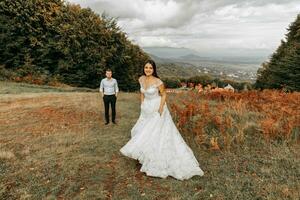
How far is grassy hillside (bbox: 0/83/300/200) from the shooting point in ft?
20.2

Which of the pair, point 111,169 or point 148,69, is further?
point 111,169

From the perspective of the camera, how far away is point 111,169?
757 cm

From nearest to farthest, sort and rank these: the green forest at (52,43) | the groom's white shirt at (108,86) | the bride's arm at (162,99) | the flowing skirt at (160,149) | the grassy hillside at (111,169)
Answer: the grassy hillside at (111,169) < the flowing skirt at (160,149) < the bride's arm at (162,99) < the groom's white shirt at (108,86) < the green forest at (52,43)

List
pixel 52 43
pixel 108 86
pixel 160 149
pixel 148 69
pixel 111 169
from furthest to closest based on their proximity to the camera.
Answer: pixel 52 43, pixel 108 86, pixel 111 169, pixel 148 69, pixel 160 149

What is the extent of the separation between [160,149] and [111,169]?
1.54m

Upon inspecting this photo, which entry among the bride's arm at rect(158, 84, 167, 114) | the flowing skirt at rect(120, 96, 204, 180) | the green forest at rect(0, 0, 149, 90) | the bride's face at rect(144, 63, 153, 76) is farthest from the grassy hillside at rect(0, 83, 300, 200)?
the green forest at rect(0, 0, 149, 90)

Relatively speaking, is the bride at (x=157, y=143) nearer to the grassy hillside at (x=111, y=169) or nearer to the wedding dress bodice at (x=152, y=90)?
the wedding dress bodice at (x=152, y=90)

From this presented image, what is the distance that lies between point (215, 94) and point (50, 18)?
27.1 meters

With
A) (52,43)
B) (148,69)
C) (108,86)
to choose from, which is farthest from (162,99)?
(52,43)

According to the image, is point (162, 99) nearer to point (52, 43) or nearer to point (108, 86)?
point (108, 86)

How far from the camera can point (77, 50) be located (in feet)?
116

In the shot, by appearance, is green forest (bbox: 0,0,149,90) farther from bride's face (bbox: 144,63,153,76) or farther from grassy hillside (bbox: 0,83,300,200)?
bride's face (bbox: 144,63,153,76)

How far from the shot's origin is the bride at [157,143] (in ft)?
22.5

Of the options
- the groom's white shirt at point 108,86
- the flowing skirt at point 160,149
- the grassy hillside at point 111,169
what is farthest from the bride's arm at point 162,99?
the groom's white shirt at point 108,86
